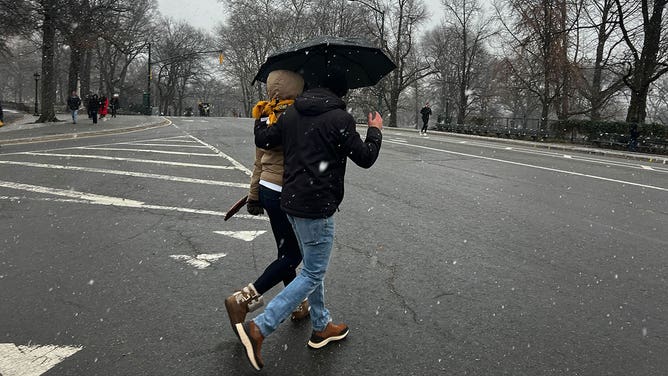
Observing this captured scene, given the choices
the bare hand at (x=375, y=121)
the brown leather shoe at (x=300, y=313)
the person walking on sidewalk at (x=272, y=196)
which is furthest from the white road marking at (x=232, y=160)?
the bare hand at (x=375, y=121)

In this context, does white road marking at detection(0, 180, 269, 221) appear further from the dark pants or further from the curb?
the curb

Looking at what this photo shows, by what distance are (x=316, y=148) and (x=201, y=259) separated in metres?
2.39

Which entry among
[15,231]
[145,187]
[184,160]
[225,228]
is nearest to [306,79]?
[225,228]

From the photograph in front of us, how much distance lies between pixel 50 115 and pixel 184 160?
633 inches

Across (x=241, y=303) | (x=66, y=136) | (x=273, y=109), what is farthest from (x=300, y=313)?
(x=66, y=136)

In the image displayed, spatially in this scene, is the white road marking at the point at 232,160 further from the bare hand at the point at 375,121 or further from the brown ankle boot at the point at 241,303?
the bare hand at the point at 375,121

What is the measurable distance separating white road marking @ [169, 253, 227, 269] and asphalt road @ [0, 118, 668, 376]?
0.09 ft

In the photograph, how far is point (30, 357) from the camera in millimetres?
2850

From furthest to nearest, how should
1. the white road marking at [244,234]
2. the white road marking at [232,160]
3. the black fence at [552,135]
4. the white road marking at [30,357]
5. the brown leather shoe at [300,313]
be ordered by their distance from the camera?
the black fence at [552,135]
the white road marking at [232,160]
the white road marking at [244,234]
the brown leather shoe at [300,313]
the white road marking at [30,357]

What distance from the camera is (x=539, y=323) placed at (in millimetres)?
3510

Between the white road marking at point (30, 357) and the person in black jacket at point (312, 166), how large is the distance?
1.06m

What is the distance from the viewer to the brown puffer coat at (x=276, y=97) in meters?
3.01

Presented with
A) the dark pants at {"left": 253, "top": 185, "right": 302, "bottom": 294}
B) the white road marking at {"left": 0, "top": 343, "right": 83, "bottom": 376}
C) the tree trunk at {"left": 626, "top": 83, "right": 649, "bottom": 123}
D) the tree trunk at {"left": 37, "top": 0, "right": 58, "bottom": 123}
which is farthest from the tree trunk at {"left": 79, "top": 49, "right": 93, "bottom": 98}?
the dark pants at {"left": 253, "top": 185, "right": 302, "bottom": 294}

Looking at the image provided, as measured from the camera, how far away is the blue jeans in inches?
114
